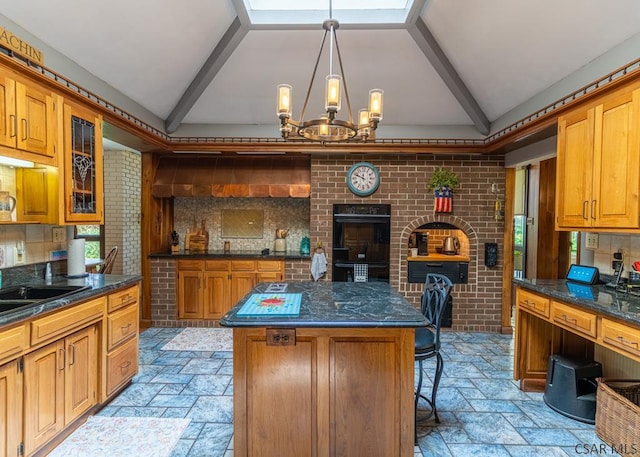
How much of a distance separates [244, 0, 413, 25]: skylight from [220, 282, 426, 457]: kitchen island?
2.60 m

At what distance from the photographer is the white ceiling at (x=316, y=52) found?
8.05 feet

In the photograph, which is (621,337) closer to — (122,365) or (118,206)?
(122,365)

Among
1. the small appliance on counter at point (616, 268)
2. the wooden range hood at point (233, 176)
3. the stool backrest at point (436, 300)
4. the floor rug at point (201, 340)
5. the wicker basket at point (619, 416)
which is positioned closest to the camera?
the wicker basket at point (619, 416)

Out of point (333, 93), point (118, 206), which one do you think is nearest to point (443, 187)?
point (333, 93)

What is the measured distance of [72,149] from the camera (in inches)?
99.6

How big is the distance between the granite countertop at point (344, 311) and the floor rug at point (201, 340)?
165cm

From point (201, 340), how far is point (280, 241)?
5.63 feet

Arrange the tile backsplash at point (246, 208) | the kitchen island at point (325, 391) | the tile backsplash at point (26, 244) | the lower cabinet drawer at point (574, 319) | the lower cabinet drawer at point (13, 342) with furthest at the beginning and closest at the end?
the tile backsplash at point (246, 208)
the tile backsplash at point (26, 244)
the lower cabinet drawer at point (574, 319)
the kitchen island at point (325, 391)
the lower cabinet drawer at point (13, 342)

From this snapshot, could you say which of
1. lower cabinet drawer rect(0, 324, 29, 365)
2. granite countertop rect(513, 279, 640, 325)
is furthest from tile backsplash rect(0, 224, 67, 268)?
granite countertop rect(513, 279, 640, 325)

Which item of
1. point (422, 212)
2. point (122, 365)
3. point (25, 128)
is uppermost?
point (25, 128)

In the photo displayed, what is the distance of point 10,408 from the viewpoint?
5.82 ft

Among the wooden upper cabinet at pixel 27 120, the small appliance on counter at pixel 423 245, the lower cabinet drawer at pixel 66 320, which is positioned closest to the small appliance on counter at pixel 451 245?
the small appliance on counter at pixel 423 245

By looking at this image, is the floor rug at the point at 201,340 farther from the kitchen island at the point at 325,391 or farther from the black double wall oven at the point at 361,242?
the kitchen island at the point at 325,391

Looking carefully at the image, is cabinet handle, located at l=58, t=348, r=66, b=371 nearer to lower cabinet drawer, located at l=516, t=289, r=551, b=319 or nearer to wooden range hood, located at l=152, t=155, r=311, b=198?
wooden range hood, located at l=152, t=155, r=311, b=198
